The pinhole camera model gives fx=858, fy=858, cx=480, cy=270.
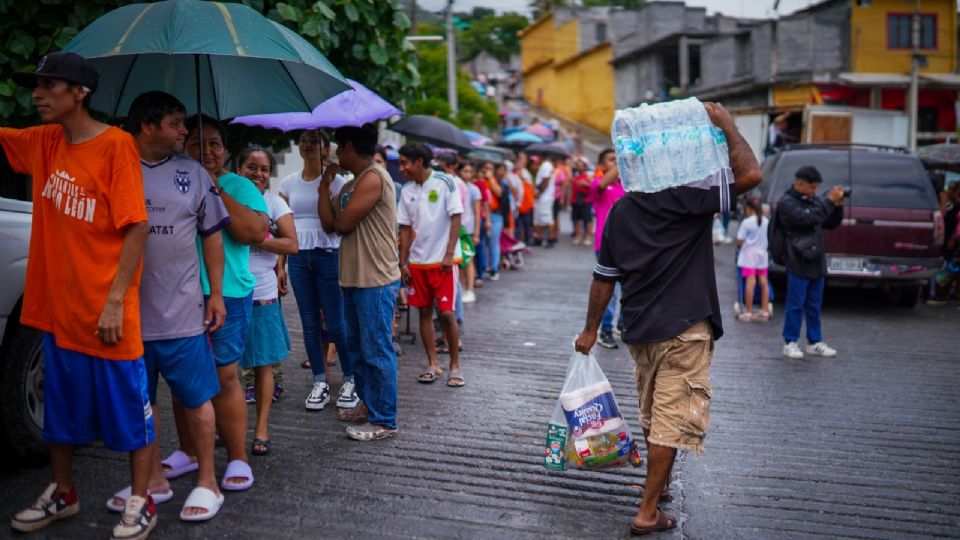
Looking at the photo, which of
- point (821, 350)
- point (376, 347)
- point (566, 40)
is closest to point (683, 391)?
point (376, 347)

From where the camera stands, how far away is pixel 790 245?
8.28m

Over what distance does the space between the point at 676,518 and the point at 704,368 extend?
0.82 m

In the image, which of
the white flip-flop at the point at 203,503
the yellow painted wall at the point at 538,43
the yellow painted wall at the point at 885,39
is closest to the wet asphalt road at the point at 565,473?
the white flip-flop at the point at 203,503

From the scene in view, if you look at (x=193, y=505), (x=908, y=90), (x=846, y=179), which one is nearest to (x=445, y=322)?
(x=193, y=505)

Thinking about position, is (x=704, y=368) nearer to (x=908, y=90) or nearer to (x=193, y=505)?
(x=193, y=505)

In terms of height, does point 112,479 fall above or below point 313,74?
below

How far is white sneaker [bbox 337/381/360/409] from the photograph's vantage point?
19.7 ft

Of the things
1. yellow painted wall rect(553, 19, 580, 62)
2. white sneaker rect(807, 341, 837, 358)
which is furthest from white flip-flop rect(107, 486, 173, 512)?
yellow painted wall rect(553, 19, 580, 62)

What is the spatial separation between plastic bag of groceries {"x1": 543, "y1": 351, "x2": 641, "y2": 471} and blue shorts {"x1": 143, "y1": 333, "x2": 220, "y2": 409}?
5.60 feet

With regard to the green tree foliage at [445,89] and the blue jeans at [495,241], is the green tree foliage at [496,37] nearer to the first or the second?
the green tree foliage at [445,89]

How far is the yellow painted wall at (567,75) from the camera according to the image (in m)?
53.1

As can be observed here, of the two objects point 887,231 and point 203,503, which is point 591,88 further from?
point 203,503

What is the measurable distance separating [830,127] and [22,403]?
24.9m

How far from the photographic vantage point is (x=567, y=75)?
5988 centimetres
